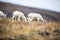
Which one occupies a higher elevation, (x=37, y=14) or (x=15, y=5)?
(x=15, y=5)

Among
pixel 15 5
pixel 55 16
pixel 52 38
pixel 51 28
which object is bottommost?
pixel 52 38

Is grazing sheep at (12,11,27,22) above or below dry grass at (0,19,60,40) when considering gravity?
above

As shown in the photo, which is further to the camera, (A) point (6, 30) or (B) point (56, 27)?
(B) point (56, 27)

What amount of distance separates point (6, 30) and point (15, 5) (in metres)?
0.40

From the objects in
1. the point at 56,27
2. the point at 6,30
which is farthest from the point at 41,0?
the point at 6,30

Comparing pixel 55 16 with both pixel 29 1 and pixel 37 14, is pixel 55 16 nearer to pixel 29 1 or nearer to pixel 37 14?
pixel 37 14

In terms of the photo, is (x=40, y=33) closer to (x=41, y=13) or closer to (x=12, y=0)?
(x=41, y=13)

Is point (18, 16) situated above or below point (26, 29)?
above

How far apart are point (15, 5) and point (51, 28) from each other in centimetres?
63

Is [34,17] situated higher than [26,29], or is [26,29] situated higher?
[34,17]

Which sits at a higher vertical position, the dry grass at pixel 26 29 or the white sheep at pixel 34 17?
the white sheep at pixel 34 17

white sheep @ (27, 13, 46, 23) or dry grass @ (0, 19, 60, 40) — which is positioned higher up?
white sheep @ (27, 13, 46, 23)

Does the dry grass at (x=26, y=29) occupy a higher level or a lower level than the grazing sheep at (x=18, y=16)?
lower

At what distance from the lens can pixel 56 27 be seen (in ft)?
7.07
